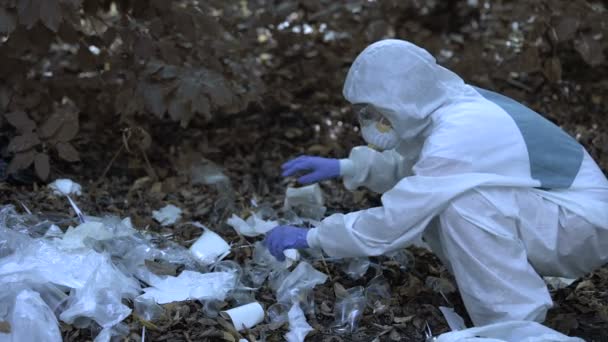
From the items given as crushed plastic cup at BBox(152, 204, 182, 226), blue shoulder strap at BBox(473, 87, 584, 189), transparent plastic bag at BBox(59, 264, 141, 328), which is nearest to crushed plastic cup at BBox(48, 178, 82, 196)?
crushed plastic cup at BBox(152, 204, 182, 226)

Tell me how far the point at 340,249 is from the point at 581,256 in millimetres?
694

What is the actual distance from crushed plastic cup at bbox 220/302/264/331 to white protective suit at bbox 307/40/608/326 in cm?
25

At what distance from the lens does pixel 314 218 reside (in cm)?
312

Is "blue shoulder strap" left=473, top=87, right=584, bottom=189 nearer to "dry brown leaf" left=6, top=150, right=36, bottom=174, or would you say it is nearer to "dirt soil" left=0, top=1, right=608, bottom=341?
"dirt soil" left=0, top=1, right=608, bottom=341

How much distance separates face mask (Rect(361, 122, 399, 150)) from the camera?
2.46 m

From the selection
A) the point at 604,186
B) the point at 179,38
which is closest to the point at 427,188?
the point at 604,186

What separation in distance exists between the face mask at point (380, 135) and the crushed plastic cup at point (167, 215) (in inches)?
37.5

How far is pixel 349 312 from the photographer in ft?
8.27

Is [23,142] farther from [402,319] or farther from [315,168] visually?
[402,319]

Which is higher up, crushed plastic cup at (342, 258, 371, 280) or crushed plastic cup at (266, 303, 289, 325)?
crushed plastic cup at (266, 303, 289, 325)

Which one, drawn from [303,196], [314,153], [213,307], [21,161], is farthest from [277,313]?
[314,153]

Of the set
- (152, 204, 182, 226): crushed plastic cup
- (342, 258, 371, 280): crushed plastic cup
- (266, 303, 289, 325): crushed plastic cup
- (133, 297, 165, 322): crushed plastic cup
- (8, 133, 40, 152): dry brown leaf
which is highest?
(8, 133, 40, 152): dry brown leaf

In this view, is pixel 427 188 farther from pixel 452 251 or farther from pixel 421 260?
pixel 421 260

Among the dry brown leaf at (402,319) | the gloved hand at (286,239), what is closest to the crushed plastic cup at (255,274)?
the gloved hand at (286,239)
